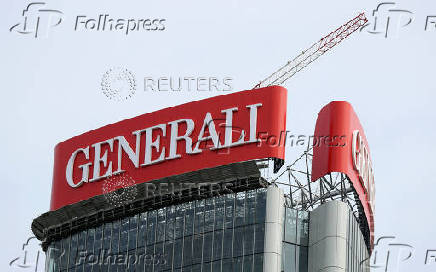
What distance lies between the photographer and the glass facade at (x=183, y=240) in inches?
4673

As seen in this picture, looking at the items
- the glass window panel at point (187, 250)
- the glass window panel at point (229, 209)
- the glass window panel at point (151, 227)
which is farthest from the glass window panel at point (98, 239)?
the glass window panel at point (229, 209)

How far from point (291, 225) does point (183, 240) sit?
1055 cm

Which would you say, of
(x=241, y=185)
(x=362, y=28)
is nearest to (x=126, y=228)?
(x=241, y=185)

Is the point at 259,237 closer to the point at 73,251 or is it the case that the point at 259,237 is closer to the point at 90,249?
the point at 90,249

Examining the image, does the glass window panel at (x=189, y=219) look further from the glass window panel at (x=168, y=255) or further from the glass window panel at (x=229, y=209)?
the glass window panel at (x=229, y=209)

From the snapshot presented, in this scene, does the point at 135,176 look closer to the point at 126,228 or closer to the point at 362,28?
the point at 126,228

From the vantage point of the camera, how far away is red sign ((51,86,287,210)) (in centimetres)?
12062

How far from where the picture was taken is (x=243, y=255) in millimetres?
117812

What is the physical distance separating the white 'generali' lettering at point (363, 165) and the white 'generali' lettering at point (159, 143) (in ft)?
31.2

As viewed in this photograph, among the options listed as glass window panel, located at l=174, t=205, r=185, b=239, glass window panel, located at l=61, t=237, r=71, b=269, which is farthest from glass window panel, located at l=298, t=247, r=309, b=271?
glass window panel, located at l=61, t=237, r=71, b=269

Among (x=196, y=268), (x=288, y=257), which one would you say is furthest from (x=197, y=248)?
(x=288, y=257)

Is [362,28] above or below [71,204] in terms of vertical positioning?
above

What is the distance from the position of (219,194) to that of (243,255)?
7656mm

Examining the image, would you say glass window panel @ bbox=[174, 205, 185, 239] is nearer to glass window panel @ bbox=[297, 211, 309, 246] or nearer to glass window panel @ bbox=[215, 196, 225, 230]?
glass window panel @ bbox=[215, 196, 225, 230]
